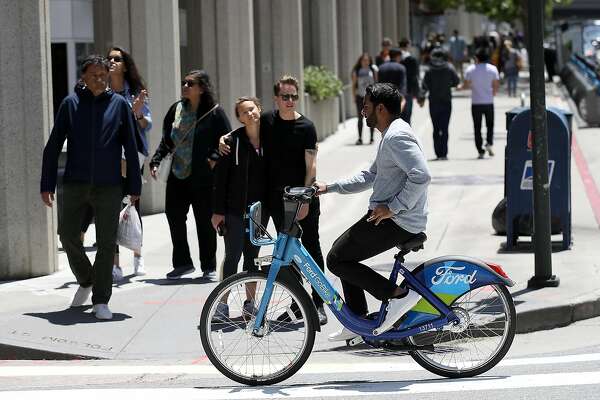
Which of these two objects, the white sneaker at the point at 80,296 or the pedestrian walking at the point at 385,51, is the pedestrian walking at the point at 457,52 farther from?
the white sneaker at the point at 80,296

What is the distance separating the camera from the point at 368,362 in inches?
352

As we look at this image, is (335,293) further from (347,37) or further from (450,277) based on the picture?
(347,37)

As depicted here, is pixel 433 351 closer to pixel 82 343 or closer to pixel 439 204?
pixel 82 343

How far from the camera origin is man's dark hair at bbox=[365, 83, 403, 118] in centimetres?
788

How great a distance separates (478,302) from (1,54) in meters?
5.14

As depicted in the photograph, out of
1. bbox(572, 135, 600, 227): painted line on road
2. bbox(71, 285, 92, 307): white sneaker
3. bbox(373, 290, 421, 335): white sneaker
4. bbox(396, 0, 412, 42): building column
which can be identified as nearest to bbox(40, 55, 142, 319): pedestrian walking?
bbox(71, 285, 92, 307): white sneaker

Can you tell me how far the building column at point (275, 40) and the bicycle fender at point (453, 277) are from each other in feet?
53.8

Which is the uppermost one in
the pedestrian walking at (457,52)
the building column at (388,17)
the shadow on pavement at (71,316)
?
the building column at (388,17)

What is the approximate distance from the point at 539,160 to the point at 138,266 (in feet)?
11.7

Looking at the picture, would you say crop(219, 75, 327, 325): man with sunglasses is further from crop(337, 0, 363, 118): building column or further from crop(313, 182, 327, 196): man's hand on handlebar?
crop(337, 0, 363, 118): building column

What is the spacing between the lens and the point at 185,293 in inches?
433

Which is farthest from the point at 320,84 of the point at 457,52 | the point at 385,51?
the point at 457,52

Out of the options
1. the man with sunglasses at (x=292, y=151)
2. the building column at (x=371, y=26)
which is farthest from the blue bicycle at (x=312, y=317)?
the building column at (x=371, y=26)

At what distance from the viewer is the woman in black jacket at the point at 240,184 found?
9688mm
